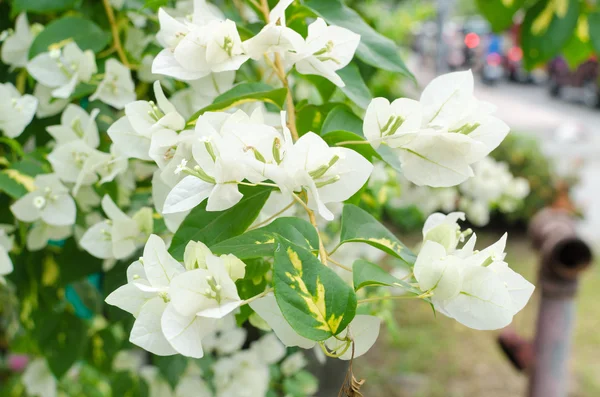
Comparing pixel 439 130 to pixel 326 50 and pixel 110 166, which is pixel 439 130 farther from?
pixel 110 166

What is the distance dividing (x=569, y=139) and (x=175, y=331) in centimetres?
620

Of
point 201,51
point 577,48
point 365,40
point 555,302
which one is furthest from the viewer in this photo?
point 555,302

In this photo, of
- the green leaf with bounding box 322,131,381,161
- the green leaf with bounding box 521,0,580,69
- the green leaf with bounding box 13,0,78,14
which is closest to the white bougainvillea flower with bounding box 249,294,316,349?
the green leaf with bounding box 322,131,381,161

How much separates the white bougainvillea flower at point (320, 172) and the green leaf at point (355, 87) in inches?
4.7

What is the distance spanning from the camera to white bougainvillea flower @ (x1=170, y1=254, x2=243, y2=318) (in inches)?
13.8

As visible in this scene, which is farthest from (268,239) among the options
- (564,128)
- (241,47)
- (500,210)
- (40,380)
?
(564,128)

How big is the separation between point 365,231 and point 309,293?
10 cm

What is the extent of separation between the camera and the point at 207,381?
0.94 meters

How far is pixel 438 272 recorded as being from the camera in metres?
0.37

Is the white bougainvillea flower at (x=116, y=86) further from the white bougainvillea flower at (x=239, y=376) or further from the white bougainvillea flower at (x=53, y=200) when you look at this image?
the white bougainvillea flower at (x=239, y=376)

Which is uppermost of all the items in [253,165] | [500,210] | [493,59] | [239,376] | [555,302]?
[253,165]

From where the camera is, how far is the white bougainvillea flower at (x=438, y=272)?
37cm

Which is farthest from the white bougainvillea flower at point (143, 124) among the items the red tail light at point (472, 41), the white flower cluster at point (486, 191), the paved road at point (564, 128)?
the red tail light at point (472, 41)

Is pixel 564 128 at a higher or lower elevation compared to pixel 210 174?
lower
